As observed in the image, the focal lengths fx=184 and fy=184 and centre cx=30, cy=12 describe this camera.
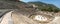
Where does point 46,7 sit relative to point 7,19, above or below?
above

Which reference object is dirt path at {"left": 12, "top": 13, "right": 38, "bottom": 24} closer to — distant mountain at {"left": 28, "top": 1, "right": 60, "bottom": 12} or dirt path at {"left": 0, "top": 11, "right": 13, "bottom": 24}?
dirt path at {"left": 0, "top": 11, "right": 13, "bottom": 24}

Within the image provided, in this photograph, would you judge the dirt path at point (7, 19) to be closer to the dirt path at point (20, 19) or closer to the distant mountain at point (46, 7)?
the dirt path at point (20, 19)

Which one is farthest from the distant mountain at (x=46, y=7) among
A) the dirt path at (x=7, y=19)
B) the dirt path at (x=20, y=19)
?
the dirt path at (x=7, y=19)

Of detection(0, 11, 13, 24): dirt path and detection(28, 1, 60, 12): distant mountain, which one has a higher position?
detection(28, 1, 60, 12): distant mountain

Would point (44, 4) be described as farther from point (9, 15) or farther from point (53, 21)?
point (9, 15)

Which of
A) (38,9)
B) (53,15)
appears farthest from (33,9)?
(53,15)

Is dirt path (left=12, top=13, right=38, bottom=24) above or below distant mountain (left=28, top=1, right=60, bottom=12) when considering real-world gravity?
below

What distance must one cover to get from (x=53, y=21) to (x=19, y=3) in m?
0.47

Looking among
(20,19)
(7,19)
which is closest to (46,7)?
(20,19)

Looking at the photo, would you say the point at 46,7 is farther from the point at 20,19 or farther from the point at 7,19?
the point at 7,19

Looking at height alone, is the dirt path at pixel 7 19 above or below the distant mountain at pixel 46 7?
below

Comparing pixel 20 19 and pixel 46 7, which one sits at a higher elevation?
pixel 46 7

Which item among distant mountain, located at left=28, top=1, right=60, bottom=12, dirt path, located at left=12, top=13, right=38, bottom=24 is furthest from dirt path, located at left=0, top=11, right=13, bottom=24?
distant mountain, located at left=28, top=1, right=60, bottom=12

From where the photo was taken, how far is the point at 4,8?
2.28m
